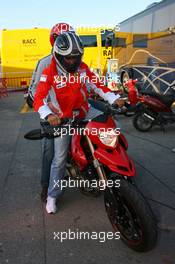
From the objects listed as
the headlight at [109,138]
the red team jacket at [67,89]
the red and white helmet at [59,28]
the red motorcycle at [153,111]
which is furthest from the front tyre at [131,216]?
the red motorcycle at [153,111]

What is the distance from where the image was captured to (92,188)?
3.78 m

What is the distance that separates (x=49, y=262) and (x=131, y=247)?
2.49 feet

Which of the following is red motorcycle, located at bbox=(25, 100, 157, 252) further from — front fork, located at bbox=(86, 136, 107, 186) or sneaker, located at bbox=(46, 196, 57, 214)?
sneaker, located at bbox=(46, 196, 57, 214)

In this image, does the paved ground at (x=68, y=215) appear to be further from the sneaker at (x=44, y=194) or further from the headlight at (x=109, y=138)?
the headlight at (x=109, y=138)

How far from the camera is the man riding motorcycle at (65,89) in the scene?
3.08 m

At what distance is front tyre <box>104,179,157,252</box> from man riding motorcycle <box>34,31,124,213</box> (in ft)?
2.46

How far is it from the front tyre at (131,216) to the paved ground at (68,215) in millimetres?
138

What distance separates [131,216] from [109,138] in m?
0.72

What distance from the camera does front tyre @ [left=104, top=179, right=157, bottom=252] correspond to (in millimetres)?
2758

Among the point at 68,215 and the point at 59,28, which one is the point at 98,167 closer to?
the point at 68,215

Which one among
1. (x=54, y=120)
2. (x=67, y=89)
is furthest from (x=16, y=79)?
(x=54, y=120)

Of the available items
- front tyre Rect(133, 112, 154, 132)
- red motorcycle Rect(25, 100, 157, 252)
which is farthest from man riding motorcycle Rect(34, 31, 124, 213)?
front tyre Rect(133, 112, 154, 132)

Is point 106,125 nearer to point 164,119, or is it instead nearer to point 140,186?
point 140,186

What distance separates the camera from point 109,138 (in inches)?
117
